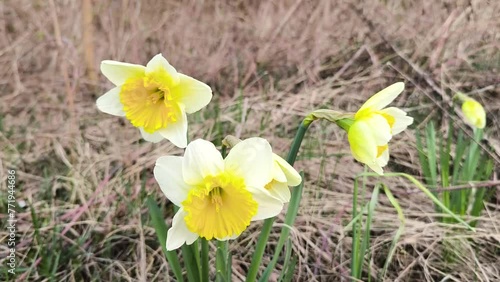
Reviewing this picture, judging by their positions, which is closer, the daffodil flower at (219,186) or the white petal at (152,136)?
the daffodil flower at (219,186)

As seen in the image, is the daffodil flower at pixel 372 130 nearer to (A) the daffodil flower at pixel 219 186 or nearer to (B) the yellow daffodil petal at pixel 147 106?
(A) the daffodil flower at pixel 219 186

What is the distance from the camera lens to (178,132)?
1.02 m

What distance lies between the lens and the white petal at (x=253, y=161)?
914mm

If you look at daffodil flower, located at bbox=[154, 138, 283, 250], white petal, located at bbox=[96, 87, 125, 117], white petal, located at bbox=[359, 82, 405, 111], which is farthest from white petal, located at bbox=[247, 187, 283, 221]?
white petal, located at bbox=[96, 87, 125, 117]

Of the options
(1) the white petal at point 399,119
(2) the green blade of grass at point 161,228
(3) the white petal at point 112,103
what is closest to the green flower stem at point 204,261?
(2) the green blade of grass at point 161,228

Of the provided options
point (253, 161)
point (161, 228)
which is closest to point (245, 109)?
point (161, 228)

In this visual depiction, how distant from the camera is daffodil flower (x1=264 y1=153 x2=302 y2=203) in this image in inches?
37.4

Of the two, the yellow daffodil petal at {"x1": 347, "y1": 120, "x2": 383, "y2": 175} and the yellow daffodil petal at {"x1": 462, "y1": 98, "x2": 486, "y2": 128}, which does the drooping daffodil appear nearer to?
the yellow daffodil petal at {"x1": 462, "y1": 98, "x2": 486, "y2": 128}

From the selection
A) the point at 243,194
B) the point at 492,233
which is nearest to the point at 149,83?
the point at 243,194

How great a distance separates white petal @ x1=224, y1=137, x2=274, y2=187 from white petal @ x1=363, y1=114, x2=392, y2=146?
176mm

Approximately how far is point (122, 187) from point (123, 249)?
0.29 metres

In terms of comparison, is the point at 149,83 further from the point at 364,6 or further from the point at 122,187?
the point at 364,6

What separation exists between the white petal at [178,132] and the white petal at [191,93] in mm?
26

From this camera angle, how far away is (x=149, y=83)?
1017mm
